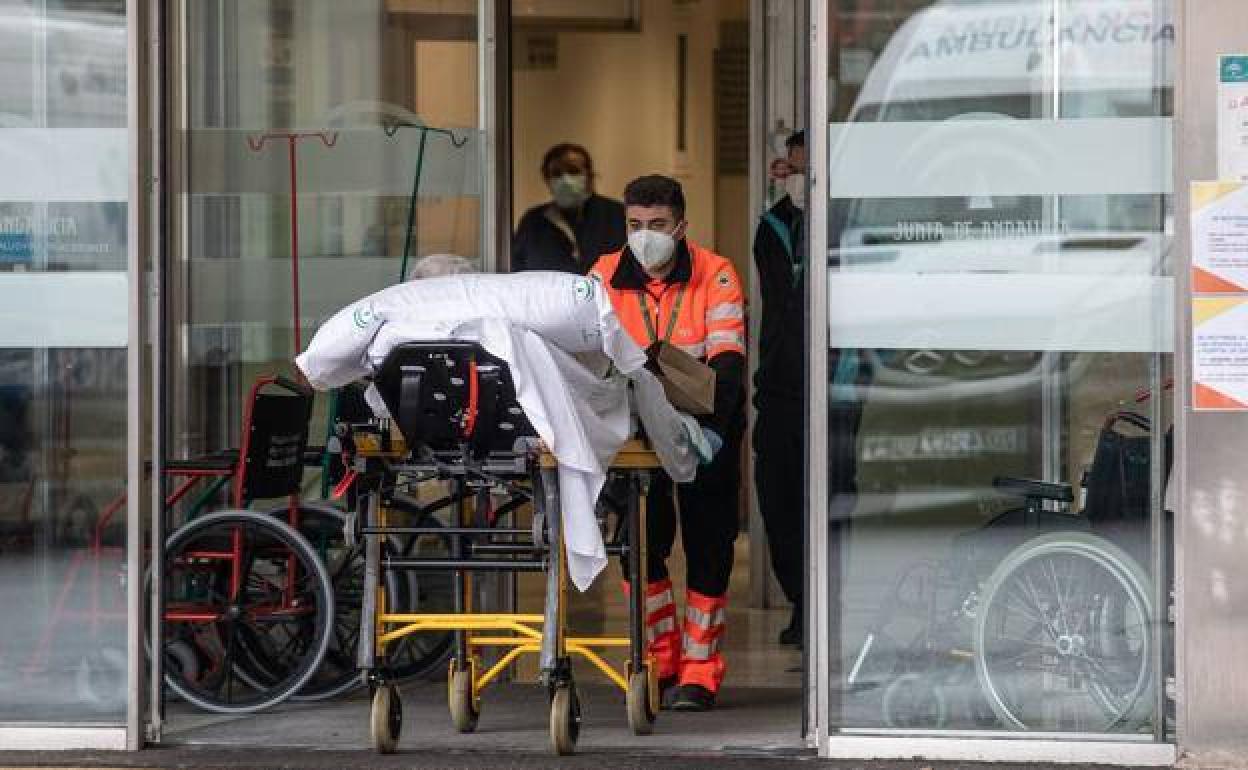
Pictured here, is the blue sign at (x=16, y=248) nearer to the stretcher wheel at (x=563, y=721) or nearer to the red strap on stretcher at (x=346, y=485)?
the red strap on stretcher at (x=346, y=485)

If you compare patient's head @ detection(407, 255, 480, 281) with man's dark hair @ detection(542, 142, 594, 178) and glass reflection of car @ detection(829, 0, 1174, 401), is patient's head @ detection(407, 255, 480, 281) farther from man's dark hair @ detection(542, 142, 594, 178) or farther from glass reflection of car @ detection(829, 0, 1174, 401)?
man's dark hair @ detection(542, 142, 594, 178)

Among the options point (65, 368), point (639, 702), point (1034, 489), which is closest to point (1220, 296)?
point (1034, 489)

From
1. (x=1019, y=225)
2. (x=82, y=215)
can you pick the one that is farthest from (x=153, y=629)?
(x=1019, y=225)

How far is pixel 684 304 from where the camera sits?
24.5ft

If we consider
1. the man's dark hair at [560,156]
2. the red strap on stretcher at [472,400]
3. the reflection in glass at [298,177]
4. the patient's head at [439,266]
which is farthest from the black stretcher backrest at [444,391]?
the man's dark hair at [560,156]

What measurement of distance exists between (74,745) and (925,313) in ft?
8.91

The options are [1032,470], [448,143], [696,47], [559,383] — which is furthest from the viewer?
[696,47]

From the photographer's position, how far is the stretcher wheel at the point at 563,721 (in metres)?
6.67

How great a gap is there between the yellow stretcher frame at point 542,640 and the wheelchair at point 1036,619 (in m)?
0.67

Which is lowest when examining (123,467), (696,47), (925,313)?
(123,467)

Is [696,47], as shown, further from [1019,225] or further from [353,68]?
[1019,225]

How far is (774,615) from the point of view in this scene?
9938 millimetres

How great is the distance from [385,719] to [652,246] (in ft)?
5.42

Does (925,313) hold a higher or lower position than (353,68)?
lower
